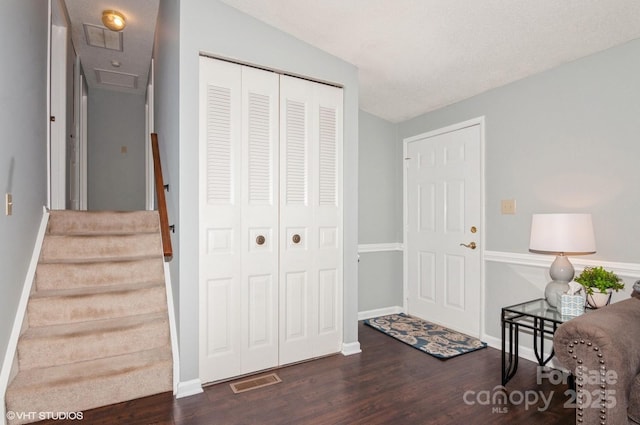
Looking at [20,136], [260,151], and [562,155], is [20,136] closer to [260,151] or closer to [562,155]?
[260,151]

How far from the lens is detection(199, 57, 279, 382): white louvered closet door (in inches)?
96.0

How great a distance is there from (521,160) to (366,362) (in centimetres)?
214

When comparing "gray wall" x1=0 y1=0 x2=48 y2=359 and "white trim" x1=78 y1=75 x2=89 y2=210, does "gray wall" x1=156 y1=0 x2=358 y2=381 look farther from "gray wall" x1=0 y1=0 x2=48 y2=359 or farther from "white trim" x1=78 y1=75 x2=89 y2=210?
"white trim" x1=78 y1=75 x2=89 y2=210

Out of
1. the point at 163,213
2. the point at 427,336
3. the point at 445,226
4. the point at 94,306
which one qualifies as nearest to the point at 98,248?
the point at 94,306

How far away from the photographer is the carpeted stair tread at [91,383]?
6.42 feet

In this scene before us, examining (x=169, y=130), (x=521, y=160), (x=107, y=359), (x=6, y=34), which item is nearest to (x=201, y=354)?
(x=107, y=359)

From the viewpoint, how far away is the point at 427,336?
3352 mm

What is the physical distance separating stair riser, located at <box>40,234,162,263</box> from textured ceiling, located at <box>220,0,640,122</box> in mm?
2149

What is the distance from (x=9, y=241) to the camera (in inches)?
82.9

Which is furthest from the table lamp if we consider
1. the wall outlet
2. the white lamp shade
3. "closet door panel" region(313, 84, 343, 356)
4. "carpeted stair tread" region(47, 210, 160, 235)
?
"carpeted stair tread" region(47, 210, 160, 235)

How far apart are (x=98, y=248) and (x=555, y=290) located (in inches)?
142

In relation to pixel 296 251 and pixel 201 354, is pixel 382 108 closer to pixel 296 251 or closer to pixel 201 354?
pixel 296 251

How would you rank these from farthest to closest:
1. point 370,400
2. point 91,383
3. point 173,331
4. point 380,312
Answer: point 380,312 → point 173,331 → point 370,400 → point 91,383

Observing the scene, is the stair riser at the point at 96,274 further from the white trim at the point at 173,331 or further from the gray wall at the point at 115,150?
the gray wall at the point at 115,150
